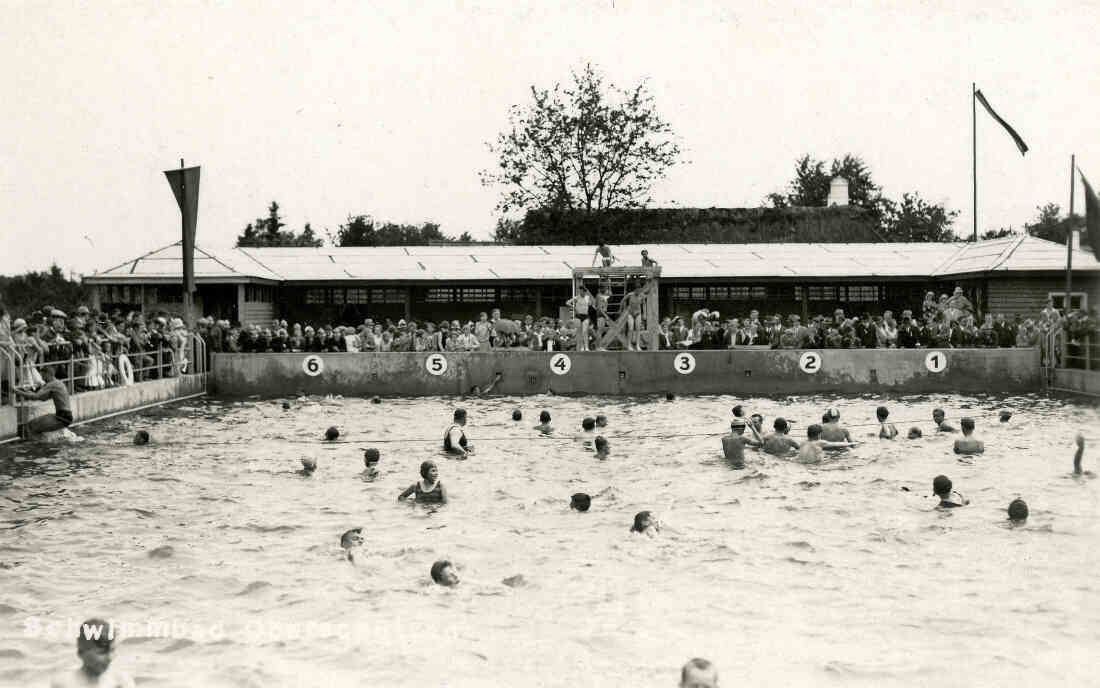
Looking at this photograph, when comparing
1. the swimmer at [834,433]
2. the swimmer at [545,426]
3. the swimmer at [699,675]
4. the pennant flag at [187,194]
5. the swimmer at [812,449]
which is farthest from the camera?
the pennant flag at [187,194]

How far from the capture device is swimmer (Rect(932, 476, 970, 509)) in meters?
14.6

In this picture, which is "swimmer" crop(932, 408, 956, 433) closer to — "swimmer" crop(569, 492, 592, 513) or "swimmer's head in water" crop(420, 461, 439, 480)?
"swimmer" crop(569, 492, 592, 513)

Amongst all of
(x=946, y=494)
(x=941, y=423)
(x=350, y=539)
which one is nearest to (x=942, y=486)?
(x=946, y=494)

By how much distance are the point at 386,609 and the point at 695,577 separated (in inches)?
128

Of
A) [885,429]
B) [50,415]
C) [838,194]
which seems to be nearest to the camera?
[50,415]

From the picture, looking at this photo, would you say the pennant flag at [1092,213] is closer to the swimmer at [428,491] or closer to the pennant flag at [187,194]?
the swimmer at [428,491]

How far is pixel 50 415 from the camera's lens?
19.5m

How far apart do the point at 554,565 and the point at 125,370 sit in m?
16.0

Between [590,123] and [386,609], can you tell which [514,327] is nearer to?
[386,609]

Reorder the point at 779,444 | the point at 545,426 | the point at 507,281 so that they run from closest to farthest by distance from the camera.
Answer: the point at 779,444
the point at 545,426
the point at 507,281

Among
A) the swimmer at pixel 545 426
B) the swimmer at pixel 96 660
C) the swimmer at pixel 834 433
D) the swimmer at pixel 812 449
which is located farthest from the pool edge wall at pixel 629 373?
the swimmer at pixel 96 660

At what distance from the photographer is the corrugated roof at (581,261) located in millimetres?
36875

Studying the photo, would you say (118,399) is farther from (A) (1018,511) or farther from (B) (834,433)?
(A) (1018,511)

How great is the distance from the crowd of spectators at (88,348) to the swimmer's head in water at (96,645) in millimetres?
12307
